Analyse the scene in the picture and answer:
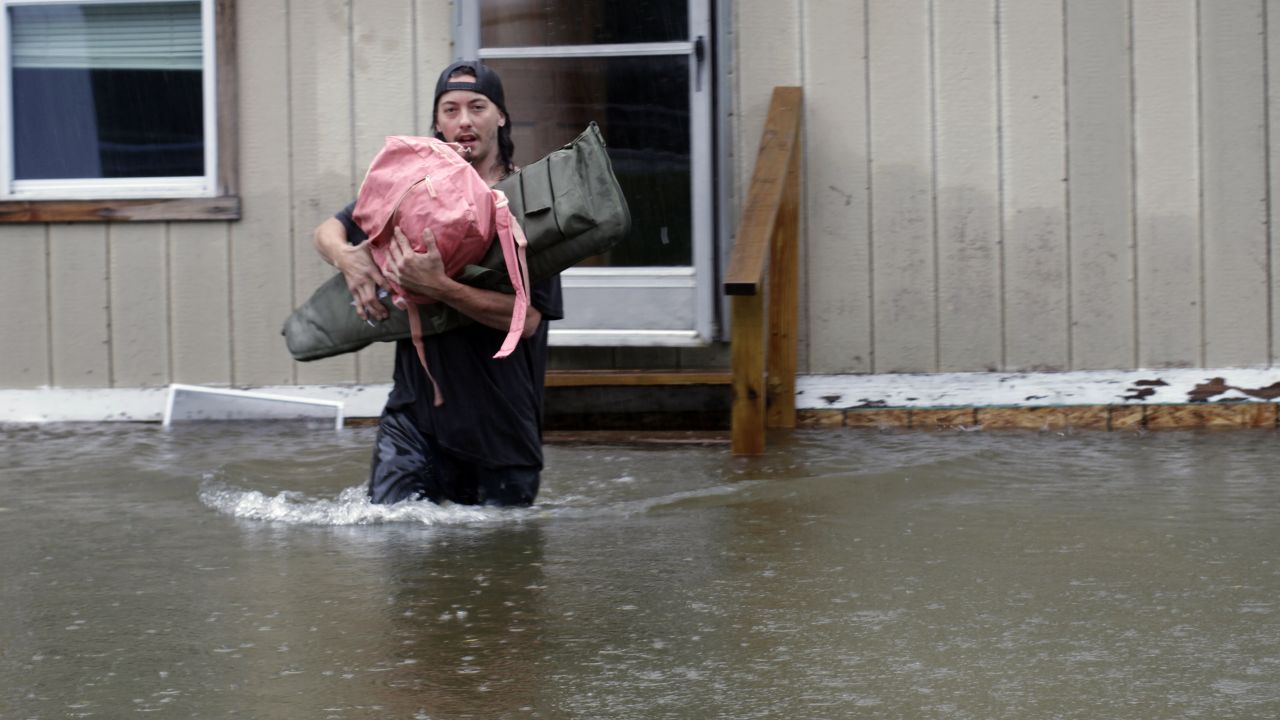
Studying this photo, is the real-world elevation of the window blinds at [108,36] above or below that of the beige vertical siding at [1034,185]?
above

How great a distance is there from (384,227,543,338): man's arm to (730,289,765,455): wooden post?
1499mm

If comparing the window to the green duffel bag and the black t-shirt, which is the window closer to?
the black t-shirt

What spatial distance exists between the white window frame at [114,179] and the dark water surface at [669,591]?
169 centimetres

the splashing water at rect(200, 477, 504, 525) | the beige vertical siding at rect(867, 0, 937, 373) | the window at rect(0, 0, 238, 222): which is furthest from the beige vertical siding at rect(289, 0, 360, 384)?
the beige vertical siding at rect(867, 0, 937, 373)

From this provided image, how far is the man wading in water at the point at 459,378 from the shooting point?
4.42 meters

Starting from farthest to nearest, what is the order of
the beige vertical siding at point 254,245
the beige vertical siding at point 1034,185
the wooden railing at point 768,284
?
the beige vertical siding at point 254,245, the beige vertical siding at point 1034,185, the wooden railing at point 768,284

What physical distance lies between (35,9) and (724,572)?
16.2ft

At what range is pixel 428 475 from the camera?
4.50 meters

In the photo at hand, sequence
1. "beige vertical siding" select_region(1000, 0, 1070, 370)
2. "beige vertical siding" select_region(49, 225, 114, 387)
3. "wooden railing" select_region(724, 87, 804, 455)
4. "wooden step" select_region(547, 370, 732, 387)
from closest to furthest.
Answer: "wooden railing" select_region(724, 87, 804, 455) → "wooden step" select_region(547, 370, 732, 387) → "beige vertical siding" select_region(1000, 0, 1070, 370) → "beige vertical siding" select_region(49, 225, 114, 387)

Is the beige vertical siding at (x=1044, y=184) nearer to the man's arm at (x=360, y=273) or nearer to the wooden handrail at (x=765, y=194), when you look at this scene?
the wooden handrail at (x=765, y=194)

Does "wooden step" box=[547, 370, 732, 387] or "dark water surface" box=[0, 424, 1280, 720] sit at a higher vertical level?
"wooden step" box=[547, 370, 732, 387]

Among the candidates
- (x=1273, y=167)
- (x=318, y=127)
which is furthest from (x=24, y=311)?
(x=1273, y=167)

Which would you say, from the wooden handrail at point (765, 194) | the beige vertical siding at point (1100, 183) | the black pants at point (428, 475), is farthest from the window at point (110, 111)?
the beige vertical siding at point (1100, 183)

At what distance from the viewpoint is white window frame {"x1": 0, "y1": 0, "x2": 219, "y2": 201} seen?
7074 millimetres
